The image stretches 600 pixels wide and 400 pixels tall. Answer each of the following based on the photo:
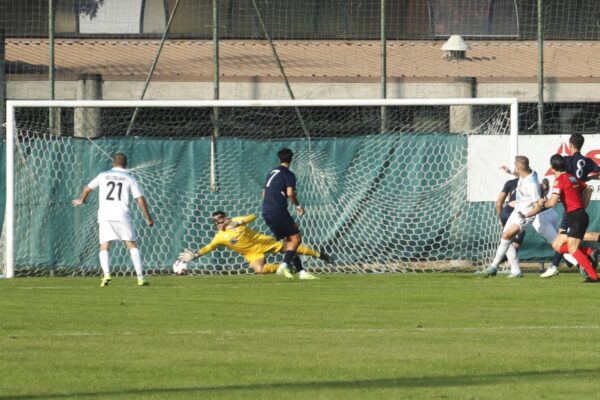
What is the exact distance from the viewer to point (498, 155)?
2438cm

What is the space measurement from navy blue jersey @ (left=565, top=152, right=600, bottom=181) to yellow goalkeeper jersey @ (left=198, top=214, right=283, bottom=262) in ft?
16.2

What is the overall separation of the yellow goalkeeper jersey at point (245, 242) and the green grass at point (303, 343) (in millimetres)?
3927

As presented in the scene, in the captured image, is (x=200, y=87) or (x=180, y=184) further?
(x=200, y=87)

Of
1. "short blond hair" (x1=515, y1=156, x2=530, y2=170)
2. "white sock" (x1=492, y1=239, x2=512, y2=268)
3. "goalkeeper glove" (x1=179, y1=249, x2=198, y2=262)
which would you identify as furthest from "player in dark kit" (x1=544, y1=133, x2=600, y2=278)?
"goalkeeper glove" (x1=179, y1=249, x2=198, y2=262)

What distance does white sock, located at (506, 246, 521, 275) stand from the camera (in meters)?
22.0

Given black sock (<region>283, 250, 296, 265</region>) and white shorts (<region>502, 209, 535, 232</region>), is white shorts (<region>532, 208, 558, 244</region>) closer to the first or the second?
white shorts (<region>502, 209, 535, 232</region>)

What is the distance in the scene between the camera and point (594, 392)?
29.2ft

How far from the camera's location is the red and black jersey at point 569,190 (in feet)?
65.9

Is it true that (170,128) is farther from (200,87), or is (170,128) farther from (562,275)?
(562,275)

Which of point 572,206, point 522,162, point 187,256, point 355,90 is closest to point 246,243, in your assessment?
point 187,256

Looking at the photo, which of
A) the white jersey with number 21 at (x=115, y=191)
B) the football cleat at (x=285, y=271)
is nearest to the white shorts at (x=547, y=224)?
the football cleat at (x=285, y=271)

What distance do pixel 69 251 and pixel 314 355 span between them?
13792 millimetres

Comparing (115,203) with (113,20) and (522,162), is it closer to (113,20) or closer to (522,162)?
(522,162)

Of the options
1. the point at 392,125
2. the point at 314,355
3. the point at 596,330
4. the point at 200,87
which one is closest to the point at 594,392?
the point at 314,355
